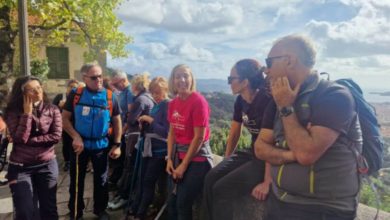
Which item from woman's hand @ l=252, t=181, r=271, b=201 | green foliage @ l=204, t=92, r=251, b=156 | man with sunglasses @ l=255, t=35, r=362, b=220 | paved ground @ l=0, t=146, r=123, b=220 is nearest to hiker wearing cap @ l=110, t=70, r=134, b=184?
paved ground @ l=0, t=146, r=123, b=220

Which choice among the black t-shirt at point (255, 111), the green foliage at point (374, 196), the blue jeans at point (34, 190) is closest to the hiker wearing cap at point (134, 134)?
the blue jeans at point (34, 190)

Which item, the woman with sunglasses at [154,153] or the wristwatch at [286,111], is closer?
the wristwatch at [286,111]

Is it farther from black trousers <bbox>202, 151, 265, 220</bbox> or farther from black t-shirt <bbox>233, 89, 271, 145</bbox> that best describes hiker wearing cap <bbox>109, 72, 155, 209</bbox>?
black t-shirt <bbox>233, 89, 271, 145</bbox>

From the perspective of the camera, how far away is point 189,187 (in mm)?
3156

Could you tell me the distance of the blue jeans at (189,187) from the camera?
3154 mm

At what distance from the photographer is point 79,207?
409cm

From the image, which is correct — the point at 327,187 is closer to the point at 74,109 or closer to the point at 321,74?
the point at 321,74

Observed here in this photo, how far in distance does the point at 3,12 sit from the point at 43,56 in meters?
12.9

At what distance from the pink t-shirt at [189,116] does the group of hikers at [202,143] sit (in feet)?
0.03

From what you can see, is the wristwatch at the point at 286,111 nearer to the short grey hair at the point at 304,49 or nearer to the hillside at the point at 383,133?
the short grey hair at the point at 304,49

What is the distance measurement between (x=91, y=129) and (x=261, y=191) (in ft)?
7.38

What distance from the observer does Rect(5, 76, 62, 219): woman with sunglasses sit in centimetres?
335

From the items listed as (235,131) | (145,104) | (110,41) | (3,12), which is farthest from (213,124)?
(3,12)

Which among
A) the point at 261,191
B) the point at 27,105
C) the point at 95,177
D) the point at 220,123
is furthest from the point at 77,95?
the point at 220,123
